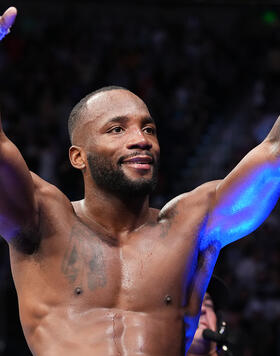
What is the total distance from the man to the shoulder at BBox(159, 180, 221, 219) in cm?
93

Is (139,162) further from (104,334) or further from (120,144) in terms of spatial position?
(104,334)

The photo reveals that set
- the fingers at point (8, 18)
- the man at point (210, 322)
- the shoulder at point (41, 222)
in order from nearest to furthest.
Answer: the fingers at point (8, 18), the shoulder at point (41, 222), the man at point (210, 322)

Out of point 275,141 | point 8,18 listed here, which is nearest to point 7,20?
point 8,18

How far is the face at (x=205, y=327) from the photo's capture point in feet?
11.8

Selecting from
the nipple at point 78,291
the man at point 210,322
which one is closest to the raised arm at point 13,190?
the nipple at point 78,291

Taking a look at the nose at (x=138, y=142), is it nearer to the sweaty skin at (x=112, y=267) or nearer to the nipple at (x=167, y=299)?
the sweaty skin at (x=112, y=267)

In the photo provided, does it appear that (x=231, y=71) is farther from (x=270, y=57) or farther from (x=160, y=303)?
(x=160, y=303)

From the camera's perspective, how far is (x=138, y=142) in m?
2.67

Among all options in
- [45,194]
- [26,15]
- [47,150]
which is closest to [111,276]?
[45,194]

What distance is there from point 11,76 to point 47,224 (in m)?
6.41

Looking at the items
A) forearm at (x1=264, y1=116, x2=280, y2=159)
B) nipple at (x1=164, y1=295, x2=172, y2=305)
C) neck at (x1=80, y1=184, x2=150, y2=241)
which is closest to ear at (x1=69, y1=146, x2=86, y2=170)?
neck at (x1=80, y1=184, x2=150, y2=241)

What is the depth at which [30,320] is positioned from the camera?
104 inches

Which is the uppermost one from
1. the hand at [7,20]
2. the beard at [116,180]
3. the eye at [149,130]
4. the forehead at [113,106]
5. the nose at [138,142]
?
the hand at [7,20]

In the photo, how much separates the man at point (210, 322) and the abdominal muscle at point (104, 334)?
0.97 meters
